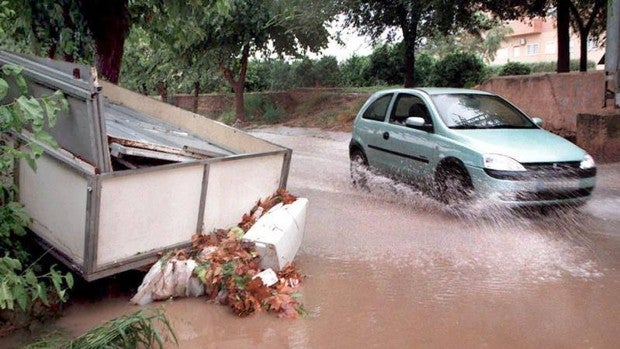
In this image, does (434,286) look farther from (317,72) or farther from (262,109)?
(317,72)

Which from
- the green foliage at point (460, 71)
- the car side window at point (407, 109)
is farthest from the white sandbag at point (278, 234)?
the green foliage at point (460, 71)

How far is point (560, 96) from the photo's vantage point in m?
12.5

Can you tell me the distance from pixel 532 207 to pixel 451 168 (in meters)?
1.06

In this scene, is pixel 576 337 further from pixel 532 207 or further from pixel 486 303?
pixel 532 207

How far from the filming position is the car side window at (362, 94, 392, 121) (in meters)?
8.79

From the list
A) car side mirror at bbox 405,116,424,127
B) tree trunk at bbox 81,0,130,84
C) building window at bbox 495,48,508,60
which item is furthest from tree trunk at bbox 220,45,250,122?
building window at bbox 495,48,508,60

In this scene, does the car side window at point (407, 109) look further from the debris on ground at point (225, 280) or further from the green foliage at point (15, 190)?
the green foliage at point (15, 190)

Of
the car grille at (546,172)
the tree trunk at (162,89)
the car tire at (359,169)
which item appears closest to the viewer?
the car grille at (546,172)

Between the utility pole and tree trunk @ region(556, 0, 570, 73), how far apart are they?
10.7ft

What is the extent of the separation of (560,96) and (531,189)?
681cm

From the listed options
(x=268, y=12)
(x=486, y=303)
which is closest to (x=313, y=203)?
(x=486, y=303)

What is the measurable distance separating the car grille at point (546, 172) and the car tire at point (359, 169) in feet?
8.70

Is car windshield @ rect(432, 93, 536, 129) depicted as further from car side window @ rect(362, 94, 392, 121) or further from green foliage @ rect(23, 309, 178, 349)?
green foliage @ rect(23, 309, 178, 349)

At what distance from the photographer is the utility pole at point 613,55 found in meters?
11.3
